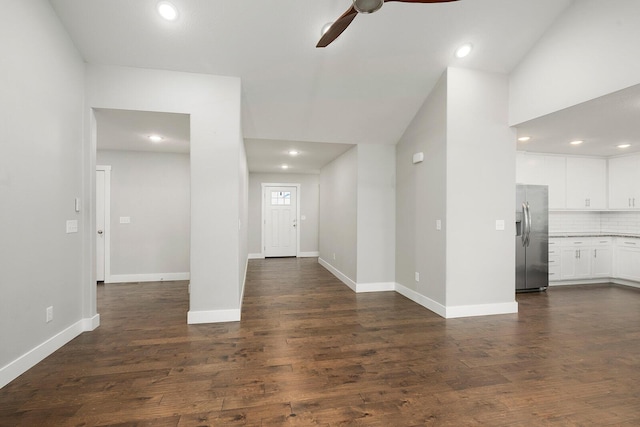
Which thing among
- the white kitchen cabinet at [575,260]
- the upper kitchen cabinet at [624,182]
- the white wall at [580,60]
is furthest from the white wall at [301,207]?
the upper kitchen cabinet at [624,182]

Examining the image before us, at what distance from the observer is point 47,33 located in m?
2.54

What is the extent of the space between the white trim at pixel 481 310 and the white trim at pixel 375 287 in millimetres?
1358

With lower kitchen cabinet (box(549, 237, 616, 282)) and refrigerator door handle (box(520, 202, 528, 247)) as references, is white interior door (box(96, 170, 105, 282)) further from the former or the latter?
lower kitchen cabinet (box(549, 237, 616, 282))

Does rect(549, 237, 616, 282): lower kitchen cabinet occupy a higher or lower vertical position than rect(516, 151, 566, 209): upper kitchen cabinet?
lower

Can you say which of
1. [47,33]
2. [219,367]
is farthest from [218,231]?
[47,33]

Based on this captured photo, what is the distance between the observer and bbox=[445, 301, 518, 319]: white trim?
3593mm

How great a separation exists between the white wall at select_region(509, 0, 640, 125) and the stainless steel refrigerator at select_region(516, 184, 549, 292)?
5.87ft

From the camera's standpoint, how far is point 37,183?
246cm

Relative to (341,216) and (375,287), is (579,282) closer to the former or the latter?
(375,287)

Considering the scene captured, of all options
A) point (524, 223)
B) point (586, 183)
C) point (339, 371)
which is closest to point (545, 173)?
point (586, 183)

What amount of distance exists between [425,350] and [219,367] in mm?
1771

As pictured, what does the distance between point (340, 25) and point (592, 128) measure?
3762 millimetres

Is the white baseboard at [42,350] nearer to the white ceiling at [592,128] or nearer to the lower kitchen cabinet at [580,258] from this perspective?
the white ceiling at [592,128]

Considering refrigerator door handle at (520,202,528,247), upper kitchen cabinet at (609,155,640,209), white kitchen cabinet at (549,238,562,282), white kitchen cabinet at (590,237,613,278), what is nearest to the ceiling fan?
refrigerator door handle at (520,202,528,247)
